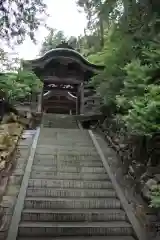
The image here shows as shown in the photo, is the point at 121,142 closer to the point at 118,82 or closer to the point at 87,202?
the point at 118,82

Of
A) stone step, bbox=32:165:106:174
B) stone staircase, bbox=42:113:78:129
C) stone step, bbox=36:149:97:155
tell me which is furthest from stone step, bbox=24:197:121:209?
stone staircase, bbox=42:113:78:129

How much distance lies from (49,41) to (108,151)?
28676 millimetres

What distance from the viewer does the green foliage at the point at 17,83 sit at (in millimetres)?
10148

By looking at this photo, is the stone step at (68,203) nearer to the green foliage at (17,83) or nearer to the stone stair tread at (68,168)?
the stone stair tread at (68,168)

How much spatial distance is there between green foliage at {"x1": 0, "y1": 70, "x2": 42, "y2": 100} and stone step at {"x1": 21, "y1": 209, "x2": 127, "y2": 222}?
6.19 meters

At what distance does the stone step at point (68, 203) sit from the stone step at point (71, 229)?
0.50 meters

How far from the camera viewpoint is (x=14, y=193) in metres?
5.42

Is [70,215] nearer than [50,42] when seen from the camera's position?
Yes

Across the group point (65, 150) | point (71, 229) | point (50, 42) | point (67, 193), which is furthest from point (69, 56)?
point (50, 42)

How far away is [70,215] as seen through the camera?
193 inches

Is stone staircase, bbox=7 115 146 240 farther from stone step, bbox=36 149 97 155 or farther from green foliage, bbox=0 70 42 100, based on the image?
green foliage, bbox=0 70 42 100

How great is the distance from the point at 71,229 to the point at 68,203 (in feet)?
2.42

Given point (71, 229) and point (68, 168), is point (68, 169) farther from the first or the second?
point (71, 229)

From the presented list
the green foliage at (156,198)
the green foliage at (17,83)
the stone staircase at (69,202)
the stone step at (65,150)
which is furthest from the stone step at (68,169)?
the green foliage at (17,83)
